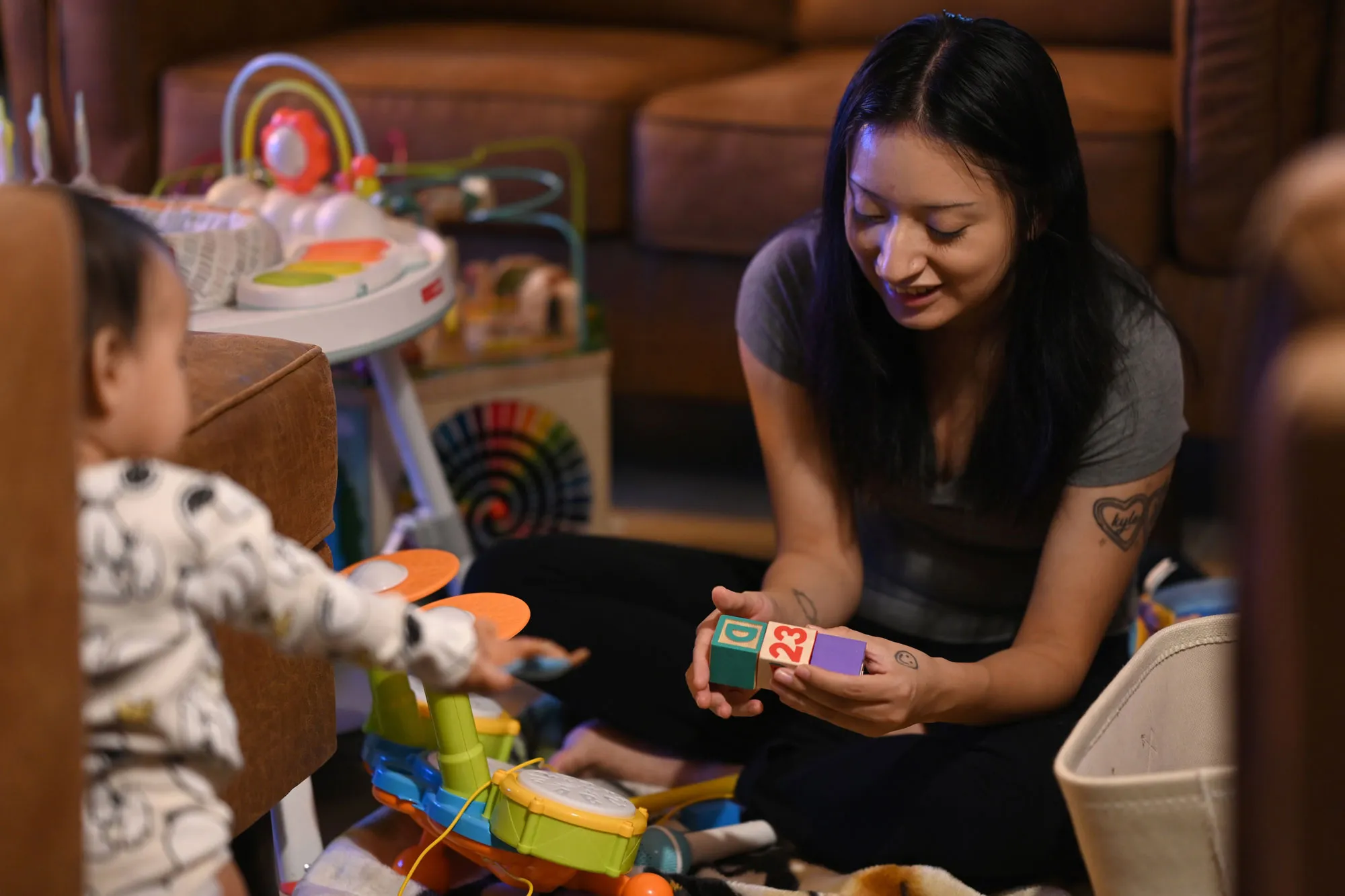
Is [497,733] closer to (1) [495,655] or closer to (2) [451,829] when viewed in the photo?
(2) [451,829]

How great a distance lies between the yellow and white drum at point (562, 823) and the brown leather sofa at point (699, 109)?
0.97m

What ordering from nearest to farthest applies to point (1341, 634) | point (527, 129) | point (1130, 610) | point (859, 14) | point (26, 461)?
point (1341, 634)
point (26, 461)
point (1130, 610)
point (527, 129)
point (859, 14)

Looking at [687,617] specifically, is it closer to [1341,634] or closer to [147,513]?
[147,513]

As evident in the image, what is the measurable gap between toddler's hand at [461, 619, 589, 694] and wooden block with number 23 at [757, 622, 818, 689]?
20 centimetres

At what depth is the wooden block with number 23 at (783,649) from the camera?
919 mm

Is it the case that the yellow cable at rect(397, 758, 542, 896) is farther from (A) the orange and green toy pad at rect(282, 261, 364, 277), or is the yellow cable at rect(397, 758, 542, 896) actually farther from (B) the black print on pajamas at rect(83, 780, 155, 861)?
(A) the orange and green toy pad at rect(282, 261, 364, 277)

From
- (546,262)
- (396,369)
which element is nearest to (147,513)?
(396,369)

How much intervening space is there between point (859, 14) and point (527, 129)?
0.61m

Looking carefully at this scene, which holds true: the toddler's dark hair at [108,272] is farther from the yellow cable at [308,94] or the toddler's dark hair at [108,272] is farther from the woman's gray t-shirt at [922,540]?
Result: the yellow cable at [308,94]

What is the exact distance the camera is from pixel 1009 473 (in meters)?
1.09

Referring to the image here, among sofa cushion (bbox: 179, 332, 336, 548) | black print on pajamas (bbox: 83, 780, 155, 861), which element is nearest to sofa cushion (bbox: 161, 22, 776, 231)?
sofa cushion (bbox: 179, 332, 336, 548)

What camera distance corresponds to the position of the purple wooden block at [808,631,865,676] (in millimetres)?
Answer: 920

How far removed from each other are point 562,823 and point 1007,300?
502 millimetres

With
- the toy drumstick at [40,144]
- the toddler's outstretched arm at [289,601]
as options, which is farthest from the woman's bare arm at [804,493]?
the toy drumstick at [40,144]
